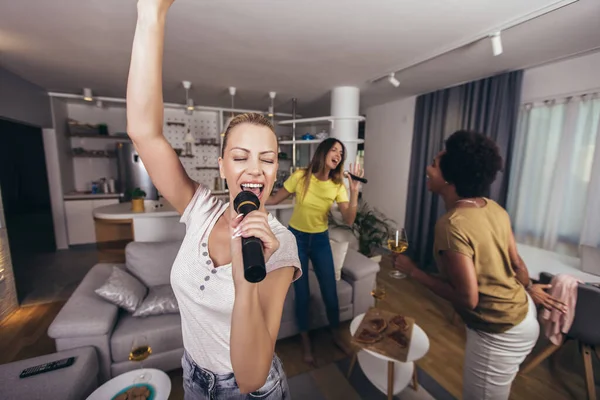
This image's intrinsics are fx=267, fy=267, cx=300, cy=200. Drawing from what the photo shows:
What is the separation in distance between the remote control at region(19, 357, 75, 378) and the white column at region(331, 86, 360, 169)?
10.2 ft

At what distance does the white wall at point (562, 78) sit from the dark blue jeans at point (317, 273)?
2.64 m

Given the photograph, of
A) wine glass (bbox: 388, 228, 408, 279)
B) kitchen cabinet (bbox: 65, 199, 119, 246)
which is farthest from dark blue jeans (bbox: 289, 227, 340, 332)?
kitchen cabinet (bbox: 65, 199, 119, 246)

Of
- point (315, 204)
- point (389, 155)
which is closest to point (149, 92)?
point (315, 204)

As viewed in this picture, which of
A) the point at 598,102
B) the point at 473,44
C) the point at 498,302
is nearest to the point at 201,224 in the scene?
the point at 498,302

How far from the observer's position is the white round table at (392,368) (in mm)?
→ 1549

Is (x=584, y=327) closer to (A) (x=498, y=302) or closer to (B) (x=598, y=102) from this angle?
(A) (x=498, y=302)

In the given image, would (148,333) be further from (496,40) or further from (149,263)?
(496,40)

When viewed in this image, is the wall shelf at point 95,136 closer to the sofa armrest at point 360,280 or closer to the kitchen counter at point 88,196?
the kitchen counter at point 88,196

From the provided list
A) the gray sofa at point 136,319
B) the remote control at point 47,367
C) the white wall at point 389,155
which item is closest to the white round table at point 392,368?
the gray sofa at point 136,319

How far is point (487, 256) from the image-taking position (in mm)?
1072

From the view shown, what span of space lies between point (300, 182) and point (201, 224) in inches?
50.9

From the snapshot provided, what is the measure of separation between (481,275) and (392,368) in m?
A: 0.84

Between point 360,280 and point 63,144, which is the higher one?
point 63,144

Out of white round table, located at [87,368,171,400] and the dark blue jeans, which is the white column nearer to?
the dark blue jeans
